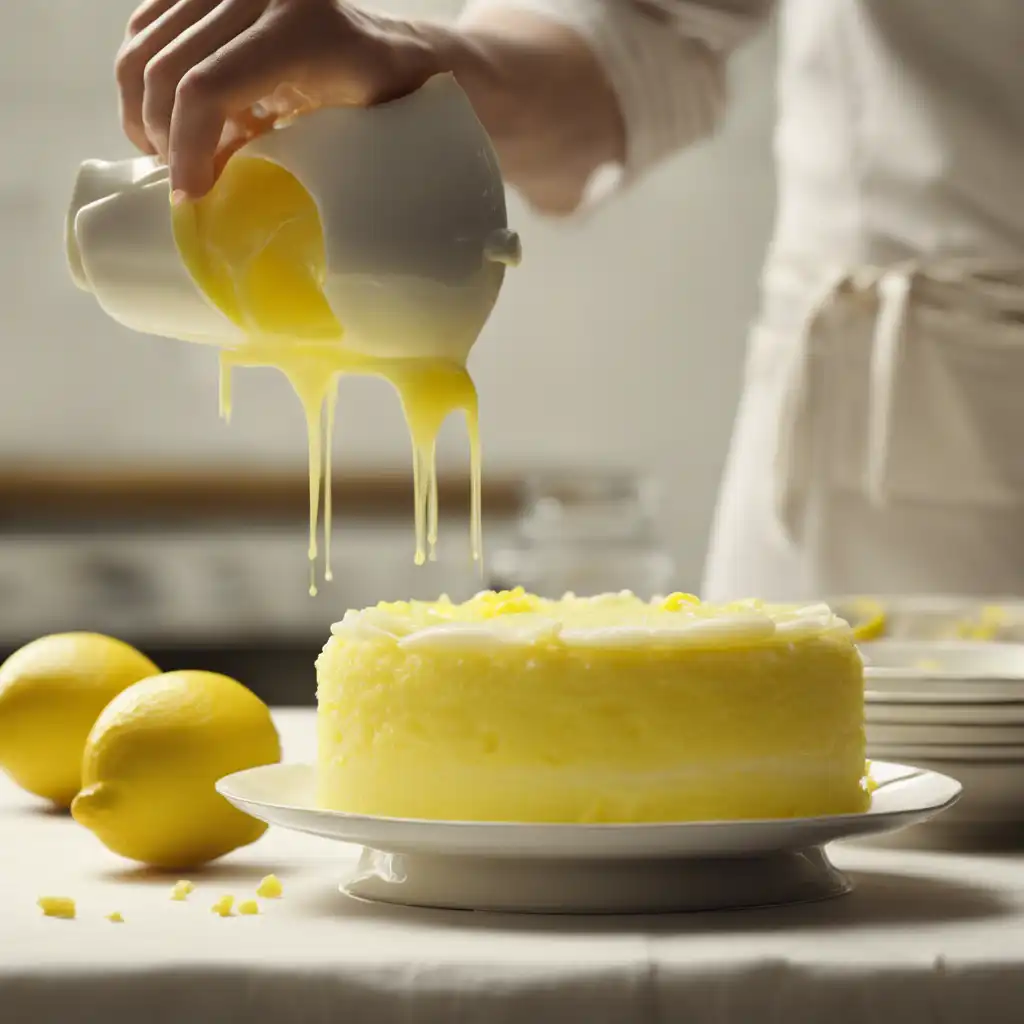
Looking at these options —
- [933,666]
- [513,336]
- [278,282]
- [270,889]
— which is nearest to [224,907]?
[270,889]

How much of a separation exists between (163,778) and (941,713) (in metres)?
0.41

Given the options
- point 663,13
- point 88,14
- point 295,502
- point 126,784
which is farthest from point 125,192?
point 88,14

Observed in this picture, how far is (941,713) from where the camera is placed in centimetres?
92

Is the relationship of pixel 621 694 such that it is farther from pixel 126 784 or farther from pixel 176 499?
pixel 176 499

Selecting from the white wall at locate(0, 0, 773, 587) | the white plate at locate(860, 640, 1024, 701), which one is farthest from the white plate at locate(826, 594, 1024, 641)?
the white wall at locate(0, 0, 773, 587)

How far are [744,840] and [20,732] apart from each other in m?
0.50

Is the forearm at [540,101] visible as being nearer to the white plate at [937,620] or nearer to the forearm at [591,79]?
the forearm at [591,79]

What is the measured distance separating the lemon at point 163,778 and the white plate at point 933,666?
1.16 feet

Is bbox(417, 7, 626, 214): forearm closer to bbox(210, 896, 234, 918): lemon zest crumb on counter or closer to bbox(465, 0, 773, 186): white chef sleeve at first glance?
bbox(465, 0, 773, 186): white chef sleeve

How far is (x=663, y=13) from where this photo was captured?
159 centimetres

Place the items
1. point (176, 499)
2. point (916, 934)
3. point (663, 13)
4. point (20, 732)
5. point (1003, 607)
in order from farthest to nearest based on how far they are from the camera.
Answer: point (176, 499) < point (663, 13) < point (1003, 607) < point (20, 732) < point (916, 934)

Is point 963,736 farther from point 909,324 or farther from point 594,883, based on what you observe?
point 909,324

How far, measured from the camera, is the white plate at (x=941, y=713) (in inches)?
35.4

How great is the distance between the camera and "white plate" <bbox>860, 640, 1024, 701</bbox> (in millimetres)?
928
